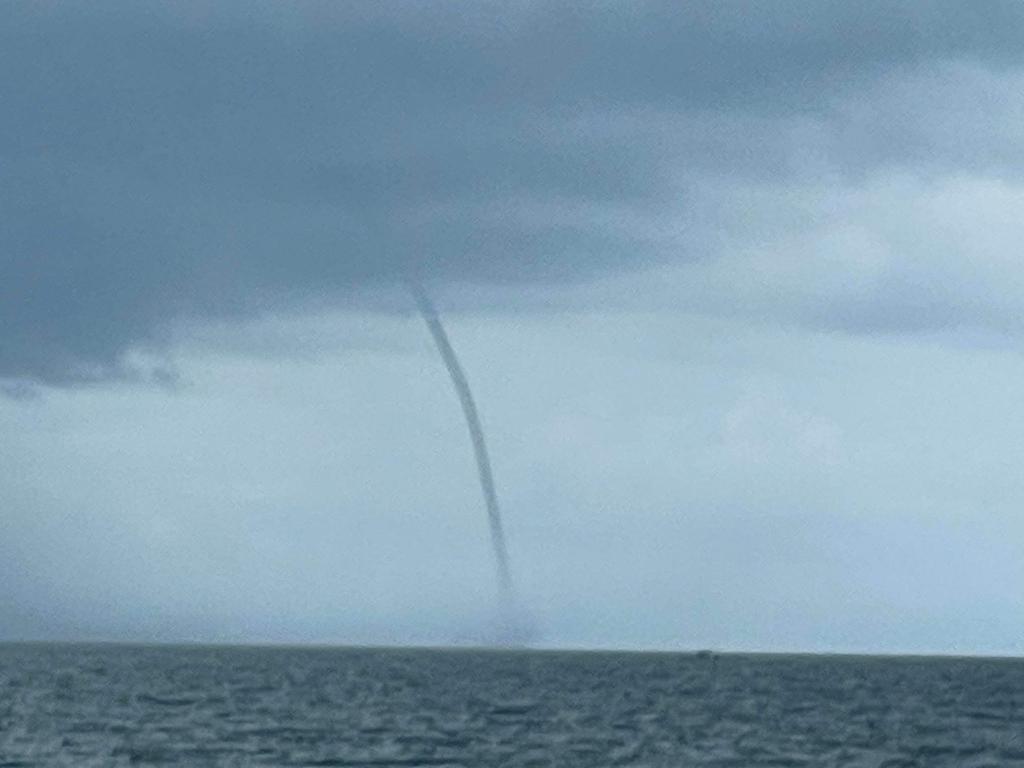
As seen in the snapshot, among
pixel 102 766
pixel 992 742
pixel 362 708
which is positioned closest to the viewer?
pixel 102 766

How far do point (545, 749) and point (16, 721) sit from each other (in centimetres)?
4224

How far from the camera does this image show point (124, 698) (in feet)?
607

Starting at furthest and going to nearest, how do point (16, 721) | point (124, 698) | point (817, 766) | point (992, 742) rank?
point (124, 698), point (16, 721), point (992, 742), point (817, 766)

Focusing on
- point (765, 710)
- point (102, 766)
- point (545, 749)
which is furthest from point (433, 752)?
point (765, 710)

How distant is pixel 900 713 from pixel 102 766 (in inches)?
3445

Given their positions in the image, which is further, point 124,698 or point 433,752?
point 124,698

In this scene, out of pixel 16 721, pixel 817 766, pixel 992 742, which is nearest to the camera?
pixel 817 766

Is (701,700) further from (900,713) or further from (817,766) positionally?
(817,766)

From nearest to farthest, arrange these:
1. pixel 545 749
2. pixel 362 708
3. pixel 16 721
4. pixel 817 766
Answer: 1. pixel 817 766
2. pixel 545 749
3. pixel 16 721
4. pixel 362 708

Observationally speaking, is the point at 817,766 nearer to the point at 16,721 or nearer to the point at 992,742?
the point at 992,742

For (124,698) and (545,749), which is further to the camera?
(124,698)

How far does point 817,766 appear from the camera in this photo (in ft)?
359

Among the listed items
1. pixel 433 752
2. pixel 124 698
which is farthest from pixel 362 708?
pixel 433 752

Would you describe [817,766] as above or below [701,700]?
below
